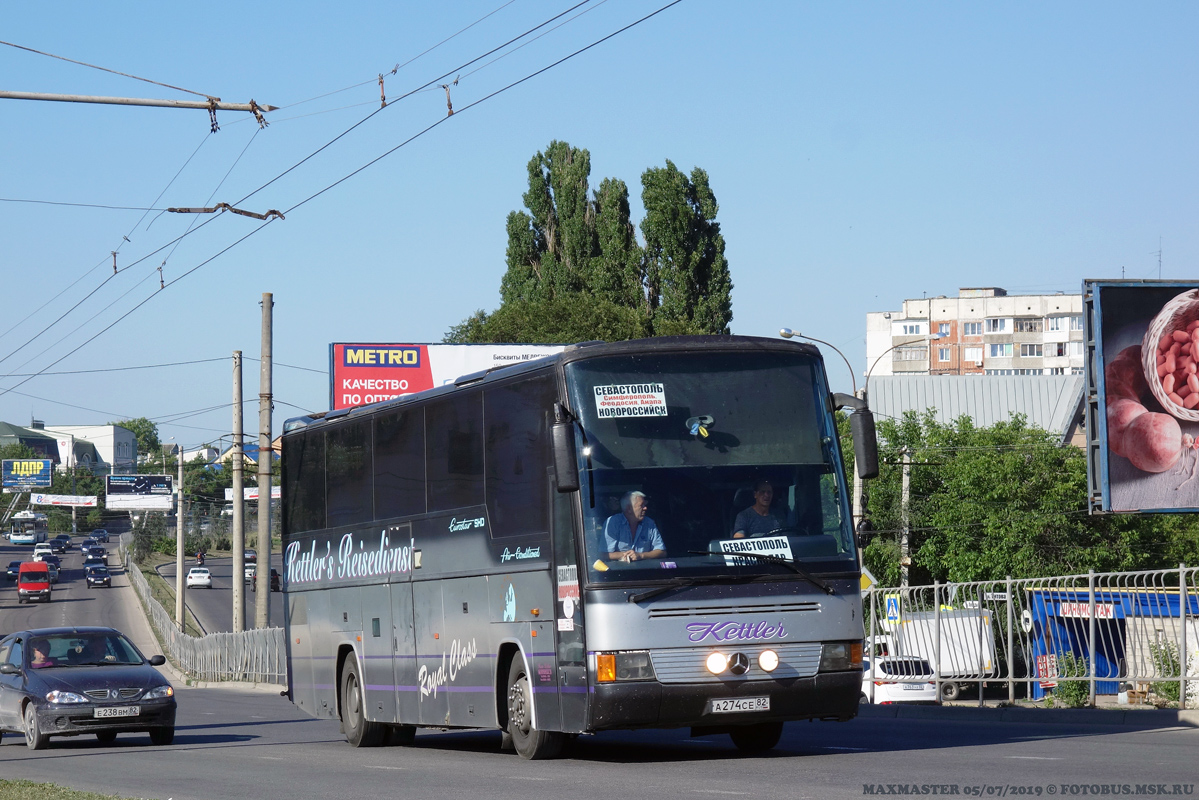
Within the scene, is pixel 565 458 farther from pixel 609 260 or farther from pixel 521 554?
pixel 609 260

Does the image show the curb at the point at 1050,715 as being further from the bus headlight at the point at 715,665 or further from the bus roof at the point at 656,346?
the bus roof at the point at 656,346

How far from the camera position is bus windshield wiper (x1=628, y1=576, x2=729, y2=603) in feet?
38.9

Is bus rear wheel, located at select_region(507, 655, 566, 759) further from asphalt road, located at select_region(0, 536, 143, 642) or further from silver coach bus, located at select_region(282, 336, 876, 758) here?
asphalt road, located at select_region(0, 536, 143, 642)

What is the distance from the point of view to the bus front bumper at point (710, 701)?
11.8 meters

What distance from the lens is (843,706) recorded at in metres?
12.3

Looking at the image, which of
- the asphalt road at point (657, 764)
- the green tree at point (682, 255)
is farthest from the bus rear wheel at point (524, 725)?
the green tree at point (682, 255)

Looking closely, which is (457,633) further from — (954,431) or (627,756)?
(954,431)

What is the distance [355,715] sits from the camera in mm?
17078

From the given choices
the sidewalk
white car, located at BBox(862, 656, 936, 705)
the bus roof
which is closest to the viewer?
the bus roof

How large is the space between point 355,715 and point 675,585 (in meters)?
6.41

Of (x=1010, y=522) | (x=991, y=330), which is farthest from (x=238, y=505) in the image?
(x=991, y=330)

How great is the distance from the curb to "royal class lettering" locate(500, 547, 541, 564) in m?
5.50

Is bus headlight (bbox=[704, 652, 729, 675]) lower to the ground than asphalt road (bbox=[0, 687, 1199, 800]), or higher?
higher

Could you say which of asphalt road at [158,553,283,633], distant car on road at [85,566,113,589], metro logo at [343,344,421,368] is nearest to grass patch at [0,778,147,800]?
metro logo at [343,344,421,368]
